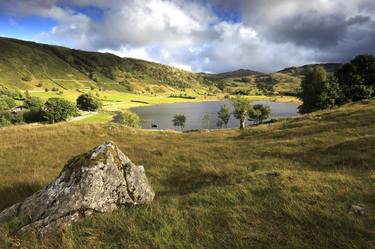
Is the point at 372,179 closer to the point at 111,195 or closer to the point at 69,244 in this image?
the point at 111,195

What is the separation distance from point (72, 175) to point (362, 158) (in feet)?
43.8

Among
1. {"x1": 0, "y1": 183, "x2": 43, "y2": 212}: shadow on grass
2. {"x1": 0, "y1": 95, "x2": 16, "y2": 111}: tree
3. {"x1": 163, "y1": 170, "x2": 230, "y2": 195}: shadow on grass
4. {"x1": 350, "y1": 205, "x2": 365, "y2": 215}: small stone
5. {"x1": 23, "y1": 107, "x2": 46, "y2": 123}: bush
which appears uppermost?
{"x1": 0, "y1": 95, "x2": 16, "y2": 111}: tree

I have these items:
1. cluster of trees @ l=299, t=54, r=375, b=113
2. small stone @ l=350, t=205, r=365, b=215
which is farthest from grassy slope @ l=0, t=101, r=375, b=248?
cluster of trees @ l=299, t=54, r=375, b=113

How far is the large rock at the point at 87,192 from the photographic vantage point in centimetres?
877

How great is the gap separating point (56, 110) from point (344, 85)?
138855mm

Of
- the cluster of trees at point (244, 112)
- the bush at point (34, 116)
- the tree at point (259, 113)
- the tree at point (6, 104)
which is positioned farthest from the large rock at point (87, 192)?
the tree at point (6, 104)

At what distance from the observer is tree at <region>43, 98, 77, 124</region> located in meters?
152

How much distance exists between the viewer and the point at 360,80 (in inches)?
2972

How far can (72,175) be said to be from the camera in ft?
32.5

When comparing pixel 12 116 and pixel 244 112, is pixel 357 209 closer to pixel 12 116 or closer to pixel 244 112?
pixel 244 112

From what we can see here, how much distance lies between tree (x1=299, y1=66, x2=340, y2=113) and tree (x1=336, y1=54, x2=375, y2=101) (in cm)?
320

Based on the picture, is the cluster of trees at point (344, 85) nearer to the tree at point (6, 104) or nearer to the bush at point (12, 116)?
the bush at point (12, 116)

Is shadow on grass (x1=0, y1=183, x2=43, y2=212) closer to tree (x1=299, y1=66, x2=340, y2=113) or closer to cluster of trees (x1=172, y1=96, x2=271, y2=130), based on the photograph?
tree (x1=299, y1=66, x2=340, y2=113)

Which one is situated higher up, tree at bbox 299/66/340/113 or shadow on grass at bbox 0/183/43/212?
tree at bbox 299/66/340/113
